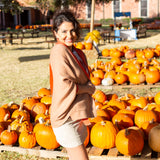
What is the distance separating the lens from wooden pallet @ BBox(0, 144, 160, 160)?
2.93 m

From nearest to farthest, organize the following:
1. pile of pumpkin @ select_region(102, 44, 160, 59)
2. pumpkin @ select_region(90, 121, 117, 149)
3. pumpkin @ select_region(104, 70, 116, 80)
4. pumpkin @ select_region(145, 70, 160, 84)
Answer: pumpkin @ select_region(90, 121, 117, 149), pumpkin @ select_region(145, 70, 160, 84), pumpkin @ select_region(104, 70, 116, 80), pile of pumpkin @ select_region(102, 44, 160, 59)

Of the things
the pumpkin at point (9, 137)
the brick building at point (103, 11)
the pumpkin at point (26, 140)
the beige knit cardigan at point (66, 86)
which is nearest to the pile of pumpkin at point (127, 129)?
the pumpkin at point (26, 140)

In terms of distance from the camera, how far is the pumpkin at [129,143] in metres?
2.94

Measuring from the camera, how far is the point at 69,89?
1.95m

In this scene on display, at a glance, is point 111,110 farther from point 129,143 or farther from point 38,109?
point 38,109

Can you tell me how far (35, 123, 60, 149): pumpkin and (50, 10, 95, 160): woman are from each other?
1.12 meters

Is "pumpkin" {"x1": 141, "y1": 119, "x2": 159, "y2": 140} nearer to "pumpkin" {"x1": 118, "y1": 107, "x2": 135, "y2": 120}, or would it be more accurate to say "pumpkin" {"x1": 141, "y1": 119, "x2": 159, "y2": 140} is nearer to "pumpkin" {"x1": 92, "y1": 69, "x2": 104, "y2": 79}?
"pumpkin" {"x1": 118, "y1": 107, "x2": 135, "y2": 120}

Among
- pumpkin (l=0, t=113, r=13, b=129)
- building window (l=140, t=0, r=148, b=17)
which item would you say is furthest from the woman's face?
building window (l=140, t=0, r=148, b=17)

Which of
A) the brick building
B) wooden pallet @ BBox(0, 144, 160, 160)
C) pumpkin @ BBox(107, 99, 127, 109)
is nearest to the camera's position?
wooden pallet @ BBox(0, 144, 160, 160)

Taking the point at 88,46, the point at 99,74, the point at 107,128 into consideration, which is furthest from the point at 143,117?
the point at 88,46

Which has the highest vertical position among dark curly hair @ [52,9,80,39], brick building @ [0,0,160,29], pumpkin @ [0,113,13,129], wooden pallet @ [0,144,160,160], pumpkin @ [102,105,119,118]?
brick building @ [0,0,160,29]

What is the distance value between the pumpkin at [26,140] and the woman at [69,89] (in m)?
1.32

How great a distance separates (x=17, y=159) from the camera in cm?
323

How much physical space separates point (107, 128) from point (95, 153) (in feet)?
1.04
